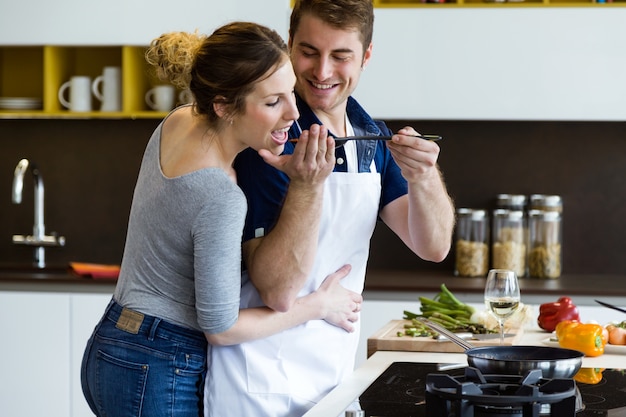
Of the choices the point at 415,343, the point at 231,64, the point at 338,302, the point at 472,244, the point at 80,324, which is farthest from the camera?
the point at 472,244

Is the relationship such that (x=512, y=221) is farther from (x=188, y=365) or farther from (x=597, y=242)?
(x=188, y=365)

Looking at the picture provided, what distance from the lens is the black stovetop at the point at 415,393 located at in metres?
1.59

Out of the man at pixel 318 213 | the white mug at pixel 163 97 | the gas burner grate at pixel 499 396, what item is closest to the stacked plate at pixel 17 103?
the white mug at pixel 163 97

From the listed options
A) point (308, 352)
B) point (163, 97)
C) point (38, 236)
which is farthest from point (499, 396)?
point (38, 236)

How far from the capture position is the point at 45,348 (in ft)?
12.1

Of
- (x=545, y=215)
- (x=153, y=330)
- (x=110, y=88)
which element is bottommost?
(x=153, y=330)

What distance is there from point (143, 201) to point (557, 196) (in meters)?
2.56

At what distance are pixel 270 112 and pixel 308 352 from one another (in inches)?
20.7

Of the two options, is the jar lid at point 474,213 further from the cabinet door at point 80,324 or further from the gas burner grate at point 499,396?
the gas burner grate at point 499,396

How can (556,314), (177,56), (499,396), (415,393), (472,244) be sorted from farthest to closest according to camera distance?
(472,244)
(556,314)
(177,56)
(415,393)
(499,396)

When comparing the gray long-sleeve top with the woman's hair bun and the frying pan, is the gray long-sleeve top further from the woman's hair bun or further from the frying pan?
the frying pan

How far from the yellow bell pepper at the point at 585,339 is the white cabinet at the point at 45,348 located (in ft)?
6.66

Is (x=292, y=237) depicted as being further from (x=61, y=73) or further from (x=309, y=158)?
→ (x=61, y=73)

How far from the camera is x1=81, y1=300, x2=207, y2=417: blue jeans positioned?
192cm
